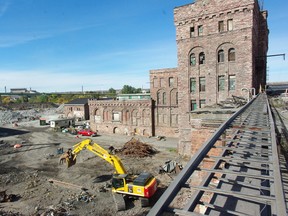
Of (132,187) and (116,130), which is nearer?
(132,187)

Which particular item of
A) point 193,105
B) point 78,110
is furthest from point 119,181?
point 78,110

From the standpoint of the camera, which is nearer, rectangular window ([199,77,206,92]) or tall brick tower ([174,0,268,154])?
tall brick tower ([174,0,268,154])

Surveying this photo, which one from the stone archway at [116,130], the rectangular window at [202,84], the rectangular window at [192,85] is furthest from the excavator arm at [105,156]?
the stone archway at [116,130]

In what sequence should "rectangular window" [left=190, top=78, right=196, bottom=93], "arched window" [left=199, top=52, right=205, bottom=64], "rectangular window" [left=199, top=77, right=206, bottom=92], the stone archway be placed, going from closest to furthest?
"arched window" [left=199, top=52, right=205, bottom=64]
"rectangular window" [left=199, top=77, right=206, bottom=92]
"rectangular window" [left=190, top=78, right=196, bottom=93]
the stone archway

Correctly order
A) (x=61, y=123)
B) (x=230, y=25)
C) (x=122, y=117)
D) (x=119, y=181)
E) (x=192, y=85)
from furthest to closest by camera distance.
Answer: (x=61, y=123), (x=122, y=117), (x=192, y=85), (x=230, y=25), (x=119, y=181)

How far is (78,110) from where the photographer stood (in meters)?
63.4

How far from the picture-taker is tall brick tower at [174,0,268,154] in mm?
23781

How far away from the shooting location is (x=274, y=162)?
3.15m

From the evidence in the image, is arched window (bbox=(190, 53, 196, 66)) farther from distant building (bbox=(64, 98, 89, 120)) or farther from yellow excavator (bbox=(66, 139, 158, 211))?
distant building (bbox=(64, 98, 89, 120))

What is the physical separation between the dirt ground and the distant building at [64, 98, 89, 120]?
26199 millimetres

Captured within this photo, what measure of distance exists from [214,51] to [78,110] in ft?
156

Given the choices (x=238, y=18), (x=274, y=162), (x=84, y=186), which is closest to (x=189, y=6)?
(x=238, y=18)

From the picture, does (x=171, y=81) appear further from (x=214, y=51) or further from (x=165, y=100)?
(x=214, y=51)

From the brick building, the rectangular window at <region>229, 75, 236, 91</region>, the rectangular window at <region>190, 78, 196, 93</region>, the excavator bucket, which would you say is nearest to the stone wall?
the brick building
